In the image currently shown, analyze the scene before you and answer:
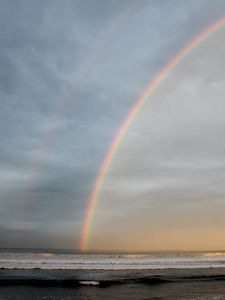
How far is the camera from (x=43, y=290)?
112ft

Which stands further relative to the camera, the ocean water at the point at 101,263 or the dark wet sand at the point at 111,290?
the ocean water at the point at 101,263

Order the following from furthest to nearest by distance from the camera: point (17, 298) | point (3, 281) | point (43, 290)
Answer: point (3, 281) → point (43, 290) → point (17, 298)

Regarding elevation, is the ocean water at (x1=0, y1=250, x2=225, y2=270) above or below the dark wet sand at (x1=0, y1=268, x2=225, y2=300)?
above

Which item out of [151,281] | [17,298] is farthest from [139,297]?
[151,281]

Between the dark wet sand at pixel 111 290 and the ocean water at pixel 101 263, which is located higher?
the ocean water at pixel 101 263

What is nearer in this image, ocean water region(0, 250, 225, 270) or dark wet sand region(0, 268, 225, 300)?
dark wet sand region(0, 268, 225, 300)

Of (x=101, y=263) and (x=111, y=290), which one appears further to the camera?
(x=101, y=263)

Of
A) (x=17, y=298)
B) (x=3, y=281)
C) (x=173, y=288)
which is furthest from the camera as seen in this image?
(x=3, y=281)

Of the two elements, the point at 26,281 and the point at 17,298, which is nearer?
the point at 17,298

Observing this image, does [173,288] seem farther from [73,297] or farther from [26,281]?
[26,281]

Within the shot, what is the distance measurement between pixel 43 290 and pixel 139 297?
30.3ft

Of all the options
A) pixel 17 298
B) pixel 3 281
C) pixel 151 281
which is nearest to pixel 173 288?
pixel 151 281

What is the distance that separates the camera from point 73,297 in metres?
30.2

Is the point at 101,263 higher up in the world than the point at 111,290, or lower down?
higher up
